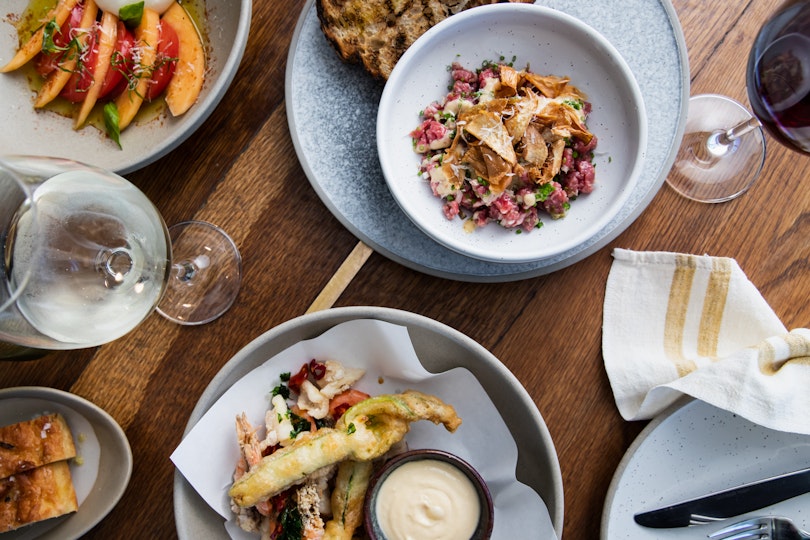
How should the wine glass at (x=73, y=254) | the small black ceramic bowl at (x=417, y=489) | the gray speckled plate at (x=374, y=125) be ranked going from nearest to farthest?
the wine glass at (x=73, y=254)
the small black ceramic bowl at (x=417, y=489)
the gray speckled plate at (x=374, y=125)

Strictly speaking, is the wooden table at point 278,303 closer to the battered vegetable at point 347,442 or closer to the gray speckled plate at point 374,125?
the gray speckled plate at point 374,125

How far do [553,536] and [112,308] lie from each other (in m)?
1.02

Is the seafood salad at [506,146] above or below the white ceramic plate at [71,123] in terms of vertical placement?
above

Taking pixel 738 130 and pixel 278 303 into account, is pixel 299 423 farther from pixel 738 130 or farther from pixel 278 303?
pixel 738 130

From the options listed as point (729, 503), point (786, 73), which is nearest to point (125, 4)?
point (786, 73)

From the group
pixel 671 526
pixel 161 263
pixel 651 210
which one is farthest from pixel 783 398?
pixel 161 263

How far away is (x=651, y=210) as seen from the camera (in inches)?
67.9

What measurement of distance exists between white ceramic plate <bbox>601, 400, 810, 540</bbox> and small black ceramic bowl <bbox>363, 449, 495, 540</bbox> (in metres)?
0.36

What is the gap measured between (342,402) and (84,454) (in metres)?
0.67

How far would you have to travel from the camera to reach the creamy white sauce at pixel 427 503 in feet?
4.65

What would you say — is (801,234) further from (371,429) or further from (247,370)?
(247,370)

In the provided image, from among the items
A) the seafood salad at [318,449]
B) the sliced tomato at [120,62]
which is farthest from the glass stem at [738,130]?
the sliced tomato at [120,62]

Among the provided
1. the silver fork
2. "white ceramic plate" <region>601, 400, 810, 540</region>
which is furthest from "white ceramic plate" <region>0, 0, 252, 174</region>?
the silver fork

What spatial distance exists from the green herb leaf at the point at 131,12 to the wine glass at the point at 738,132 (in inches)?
53.9
